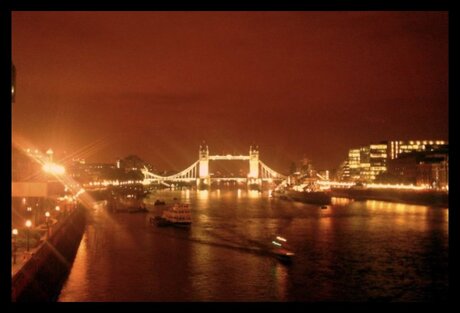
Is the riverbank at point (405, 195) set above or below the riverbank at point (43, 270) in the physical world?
below

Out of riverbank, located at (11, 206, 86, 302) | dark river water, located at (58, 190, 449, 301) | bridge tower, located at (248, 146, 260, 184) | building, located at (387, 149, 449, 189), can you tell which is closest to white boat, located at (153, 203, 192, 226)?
dark river water, located at (58, 190, 449, 301)

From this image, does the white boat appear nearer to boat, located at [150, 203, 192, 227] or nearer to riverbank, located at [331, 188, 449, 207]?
boat, located at [150, 203, 192, 227]

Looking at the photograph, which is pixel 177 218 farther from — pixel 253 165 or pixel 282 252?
pixel 253 165

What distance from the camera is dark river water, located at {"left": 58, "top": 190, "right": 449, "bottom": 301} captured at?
13.8 feet

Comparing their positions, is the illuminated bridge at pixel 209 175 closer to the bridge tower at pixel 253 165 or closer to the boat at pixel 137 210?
the bridge tower at pixel 253 165

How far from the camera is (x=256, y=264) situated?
5.45 metres

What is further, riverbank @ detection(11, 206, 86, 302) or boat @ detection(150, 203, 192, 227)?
boat @ detection(150, 203, 192, 227)

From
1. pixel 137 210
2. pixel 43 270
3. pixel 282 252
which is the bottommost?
pixel 137 210

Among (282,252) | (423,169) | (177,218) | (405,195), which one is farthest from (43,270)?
(423,169)

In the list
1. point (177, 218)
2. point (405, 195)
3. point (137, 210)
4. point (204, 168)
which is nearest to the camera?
point (177, 218)

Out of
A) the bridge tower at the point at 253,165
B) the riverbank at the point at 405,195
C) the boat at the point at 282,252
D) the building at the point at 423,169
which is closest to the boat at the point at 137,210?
the boat at the point at 282,252

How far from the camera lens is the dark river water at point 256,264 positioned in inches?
165

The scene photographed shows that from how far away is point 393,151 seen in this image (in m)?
28.1

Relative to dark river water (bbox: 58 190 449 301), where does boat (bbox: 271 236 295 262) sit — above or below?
above
